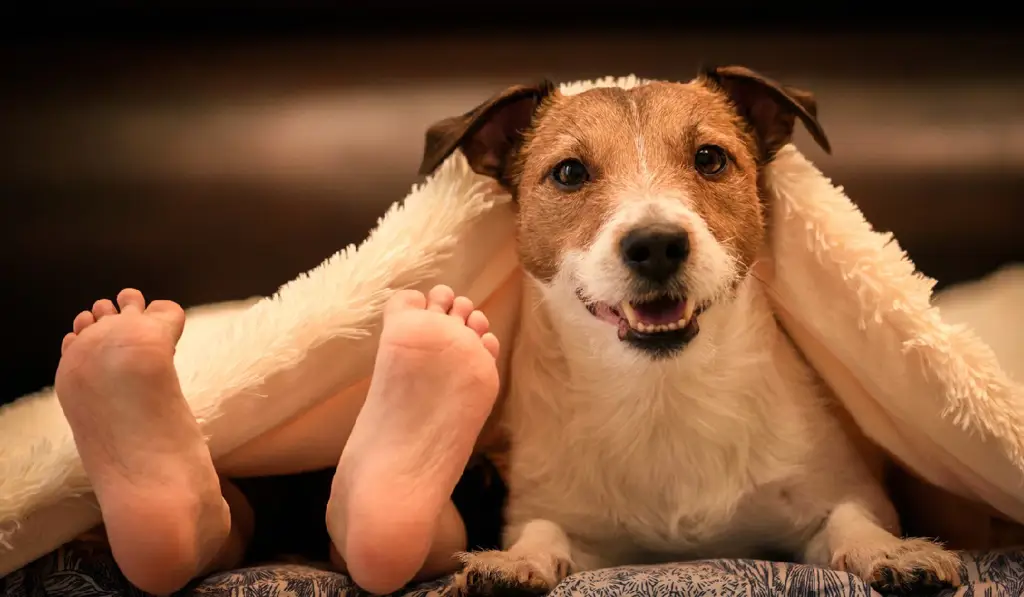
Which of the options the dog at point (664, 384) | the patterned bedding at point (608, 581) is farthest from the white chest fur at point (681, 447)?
the patterned bedding at point (608, 581)

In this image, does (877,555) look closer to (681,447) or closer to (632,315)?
(681,447)

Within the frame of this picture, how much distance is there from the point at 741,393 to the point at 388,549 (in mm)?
713

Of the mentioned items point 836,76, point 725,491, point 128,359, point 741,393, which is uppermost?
point 836,76

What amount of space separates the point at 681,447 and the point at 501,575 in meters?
0.43

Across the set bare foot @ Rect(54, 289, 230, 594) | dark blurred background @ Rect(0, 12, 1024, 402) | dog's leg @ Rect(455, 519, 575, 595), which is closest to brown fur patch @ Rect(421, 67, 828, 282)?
→ dog's leg @ Rect(455, 519, 575, 595)

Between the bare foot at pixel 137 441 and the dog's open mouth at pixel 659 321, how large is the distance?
2.18 feet

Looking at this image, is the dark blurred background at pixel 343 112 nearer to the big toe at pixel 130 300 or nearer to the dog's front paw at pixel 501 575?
the big toe at pixel 130 300

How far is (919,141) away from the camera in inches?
89.5

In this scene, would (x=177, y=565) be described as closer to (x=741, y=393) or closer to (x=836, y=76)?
(x=741, y=393)

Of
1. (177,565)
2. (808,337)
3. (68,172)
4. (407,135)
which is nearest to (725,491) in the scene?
(808,337)

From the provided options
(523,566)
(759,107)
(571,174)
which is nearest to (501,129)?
(571,174)

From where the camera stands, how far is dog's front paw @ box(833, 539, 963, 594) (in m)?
1.18

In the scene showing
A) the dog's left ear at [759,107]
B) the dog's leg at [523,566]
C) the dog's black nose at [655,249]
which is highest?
the dog's left ear at [759,107]

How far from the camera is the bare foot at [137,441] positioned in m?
1.10
